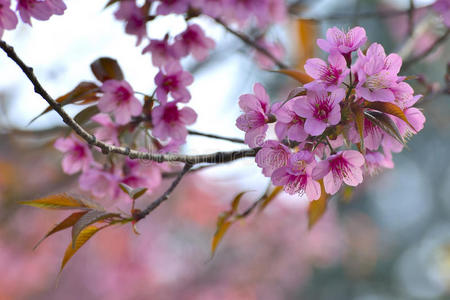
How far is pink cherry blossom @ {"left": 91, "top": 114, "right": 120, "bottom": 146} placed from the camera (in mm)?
986

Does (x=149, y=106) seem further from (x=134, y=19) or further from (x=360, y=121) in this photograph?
(x=360, y=121)

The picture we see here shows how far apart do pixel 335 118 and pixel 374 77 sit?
8cm

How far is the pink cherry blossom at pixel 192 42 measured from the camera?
1074mm

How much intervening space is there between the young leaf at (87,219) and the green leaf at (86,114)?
218 mm

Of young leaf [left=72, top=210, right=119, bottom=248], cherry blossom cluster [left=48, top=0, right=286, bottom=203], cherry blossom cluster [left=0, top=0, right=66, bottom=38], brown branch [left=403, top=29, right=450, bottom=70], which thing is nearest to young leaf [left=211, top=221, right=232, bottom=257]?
cherry blossom cluster [left=48, top=0, right=286, bottom=203]

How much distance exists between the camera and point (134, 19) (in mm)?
1077

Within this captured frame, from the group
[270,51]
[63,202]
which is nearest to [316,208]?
[63,202]

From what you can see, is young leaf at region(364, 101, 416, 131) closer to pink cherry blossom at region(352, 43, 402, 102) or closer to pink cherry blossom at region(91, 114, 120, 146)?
pink cherry blossom at region(352, 43, 402, 102)

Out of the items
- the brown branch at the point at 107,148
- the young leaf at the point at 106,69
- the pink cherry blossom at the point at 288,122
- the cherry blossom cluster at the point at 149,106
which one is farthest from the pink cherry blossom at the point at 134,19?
the pink cherry blossom at the point at 288,122

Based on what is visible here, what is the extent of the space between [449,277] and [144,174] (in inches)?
179

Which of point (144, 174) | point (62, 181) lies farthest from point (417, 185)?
point (144, 174)

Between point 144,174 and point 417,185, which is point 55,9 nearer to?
point 144,174

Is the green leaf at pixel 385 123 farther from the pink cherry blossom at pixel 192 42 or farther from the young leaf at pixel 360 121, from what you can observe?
the pink cherry blossom at pixel 192 42

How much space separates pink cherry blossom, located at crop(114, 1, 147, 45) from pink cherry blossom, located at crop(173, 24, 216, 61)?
8cm
